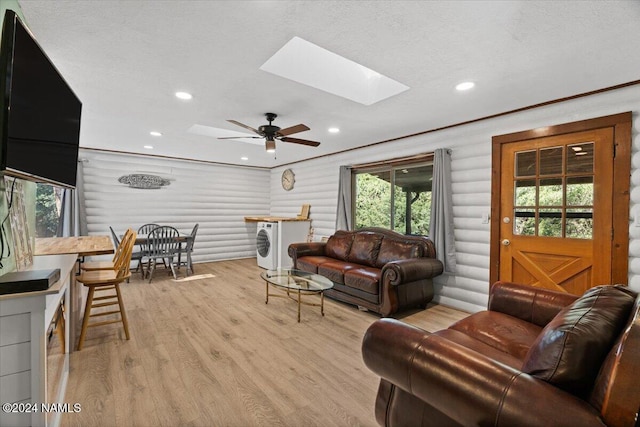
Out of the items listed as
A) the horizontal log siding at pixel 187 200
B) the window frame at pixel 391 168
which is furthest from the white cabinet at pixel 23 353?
the horizontal log siding at pixel 187 200

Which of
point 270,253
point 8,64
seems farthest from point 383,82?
point 270,253

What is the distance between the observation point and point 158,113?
11.4ft

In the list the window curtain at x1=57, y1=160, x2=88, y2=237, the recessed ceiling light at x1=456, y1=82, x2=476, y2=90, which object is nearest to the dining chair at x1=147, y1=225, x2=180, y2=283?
the window curtain at x1=57, y1=160, x2=88, y2=237

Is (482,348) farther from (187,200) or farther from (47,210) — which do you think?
(47,210)

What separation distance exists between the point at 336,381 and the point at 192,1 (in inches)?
105

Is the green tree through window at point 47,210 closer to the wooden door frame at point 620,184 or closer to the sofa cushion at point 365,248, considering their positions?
the sofa cushion at point 365,248

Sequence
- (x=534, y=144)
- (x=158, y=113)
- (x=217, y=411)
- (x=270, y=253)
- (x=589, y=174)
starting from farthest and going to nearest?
(x=270, y=253) → (x=158, y=113) → (x=534, y=144) → (x=589, y=174) → (x=217, y=411)

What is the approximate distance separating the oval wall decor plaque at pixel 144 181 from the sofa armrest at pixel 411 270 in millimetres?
5246

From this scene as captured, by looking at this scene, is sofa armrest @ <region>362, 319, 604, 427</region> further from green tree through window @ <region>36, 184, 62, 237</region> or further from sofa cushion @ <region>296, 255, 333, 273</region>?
green tree through window @ <region>36, 184, 62, 237</region>

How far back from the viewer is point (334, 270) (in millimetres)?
3982

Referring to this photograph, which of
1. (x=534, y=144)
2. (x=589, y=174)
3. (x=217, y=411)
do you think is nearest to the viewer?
(x=217, y=411)

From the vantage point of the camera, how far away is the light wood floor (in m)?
1.80

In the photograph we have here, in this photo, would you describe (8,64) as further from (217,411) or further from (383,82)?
(383,82)

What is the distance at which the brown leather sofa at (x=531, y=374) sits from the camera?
855 mm
